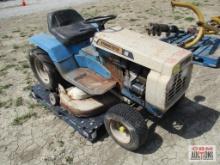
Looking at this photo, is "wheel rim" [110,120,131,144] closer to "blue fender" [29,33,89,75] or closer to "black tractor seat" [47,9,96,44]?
"blue fender" [29,33,89,75]

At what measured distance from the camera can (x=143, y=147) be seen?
371 centimetres

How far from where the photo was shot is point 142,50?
3.37 metres

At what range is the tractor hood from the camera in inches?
126

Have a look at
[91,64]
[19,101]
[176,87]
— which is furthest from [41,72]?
[176,87]

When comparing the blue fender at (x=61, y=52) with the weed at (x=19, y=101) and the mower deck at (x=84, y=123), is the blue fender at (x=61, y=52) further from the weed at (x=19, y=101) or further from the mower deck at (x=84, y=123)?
the weed at (x=19, y=101)

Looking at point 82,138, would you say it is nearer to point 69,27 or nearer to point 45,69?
point 45,69

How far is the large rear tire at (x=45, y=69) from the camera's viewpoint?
4.36 metres

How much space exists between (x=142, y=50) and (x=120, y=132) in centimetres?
Answer: 110

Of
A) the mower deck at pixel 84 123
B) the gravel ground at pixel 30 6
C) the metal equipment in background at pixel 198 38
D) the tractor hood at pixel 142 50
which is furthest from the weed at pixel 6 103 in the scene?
the gravel ground at pixel 30 6

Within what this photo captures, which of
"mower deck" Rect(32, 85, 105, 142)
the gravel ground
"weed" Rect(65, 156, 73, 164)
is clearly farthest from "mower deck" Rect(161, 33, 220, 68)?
the gravel ground

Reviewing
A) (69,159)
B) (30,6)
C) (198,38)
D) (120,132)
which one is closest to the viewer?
(69,159)

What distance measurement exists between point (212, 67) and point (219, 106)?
4.28 ft

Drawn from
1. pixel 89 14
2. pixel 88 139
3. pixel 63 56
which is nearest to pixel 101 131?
pixel 88 139

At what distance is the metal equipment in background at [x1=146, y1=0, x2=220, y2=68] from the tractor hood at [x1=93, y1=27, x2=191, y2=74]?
2.05 meters
